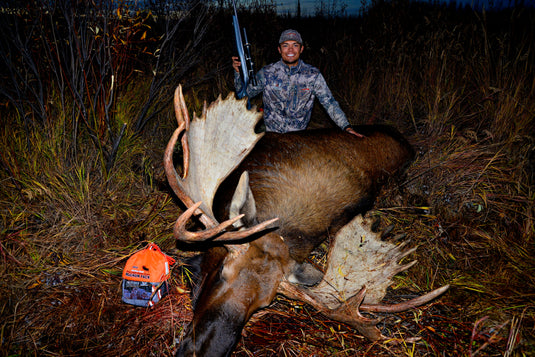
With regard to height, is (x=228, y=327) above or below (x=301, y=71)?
below

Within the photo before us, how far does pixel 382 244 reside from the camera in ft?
7.38

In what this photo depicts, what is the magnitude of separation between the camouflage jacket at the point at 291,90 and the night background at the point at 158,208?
1.04m

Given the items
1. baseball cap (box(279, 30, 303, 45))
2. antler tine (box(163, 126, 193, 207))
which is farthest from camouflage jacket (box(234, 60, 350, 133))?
antler tine (box(163, 126, 193, 207))

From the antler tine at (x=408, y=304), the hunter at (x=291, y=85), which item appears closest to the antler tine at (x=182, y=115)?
the antler tine at (x=408, y=304)

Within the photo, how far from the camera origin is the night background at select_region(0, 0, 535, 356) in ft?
6.27

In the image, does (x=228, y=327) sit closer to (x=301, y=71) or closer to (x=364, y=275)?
(x=364, y=275)

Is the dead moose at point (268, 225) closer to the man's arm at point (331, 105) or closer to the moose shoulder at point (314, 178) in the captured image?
the moose shoulder at point (314, 178)

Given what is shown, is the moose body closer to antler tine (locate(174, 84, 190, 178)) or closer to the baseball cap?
antler tine (locate(174, 84, 190, 178))

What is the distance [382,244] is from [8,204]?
2.60 meters

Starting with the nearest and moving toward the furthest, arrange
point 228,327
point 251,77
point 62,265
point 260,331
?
point 228,327 < point 260,331 < point 62,265 < point 251,77

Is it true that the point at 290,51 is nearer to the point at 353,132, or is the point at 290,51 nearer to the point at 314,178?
the point at 353,132

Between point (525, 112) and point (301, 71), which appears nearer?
point (525, 112)

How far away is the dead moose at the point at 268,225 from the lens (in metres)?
1.82

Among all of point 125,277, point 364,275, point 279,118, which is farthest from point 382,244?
point 279,118
